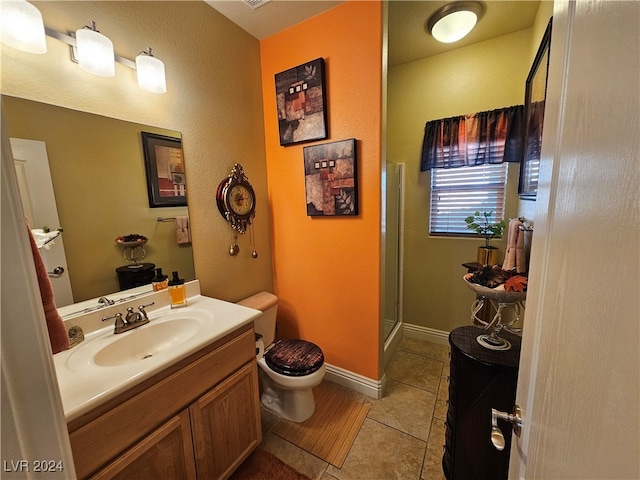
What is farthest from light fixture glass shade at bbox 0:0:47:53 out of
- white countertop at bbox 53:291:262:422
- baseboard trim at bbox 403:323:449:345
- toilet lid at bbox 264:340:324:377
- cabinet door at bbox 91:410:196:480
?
baseboard trim at bbox 403:323:449:345

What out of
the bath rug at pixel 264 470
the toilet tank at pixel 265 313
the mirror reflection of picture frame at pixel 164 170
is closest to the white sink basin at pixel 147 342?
the toilet tank at pixel 265 313

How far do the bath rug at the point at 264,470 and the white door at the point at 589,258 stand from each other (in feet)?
4.13

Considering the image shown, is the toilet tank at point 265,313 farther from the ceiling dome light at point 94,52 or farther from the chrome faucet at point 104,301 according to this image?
the ceiling dome light at point 94,52

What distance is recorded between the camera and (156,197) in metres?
1.39

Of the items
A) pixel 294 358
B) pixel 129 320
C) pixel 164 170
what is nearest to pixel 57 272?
pixel 129 320

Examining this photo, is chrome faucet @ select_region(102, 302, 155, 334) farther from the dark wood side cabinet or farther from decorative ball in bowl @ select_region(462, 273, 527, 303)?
decorative ball in bowl @ select_region(462, 273, 527, 303)

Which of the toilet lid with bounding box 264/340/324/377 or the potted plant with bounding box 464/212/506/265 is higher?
the potted plant with bounding box 464/212/506/265

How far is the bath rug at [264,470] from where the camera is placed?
1.32 m

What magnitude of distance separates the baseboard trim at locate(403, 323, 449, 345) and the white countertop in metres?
1.90

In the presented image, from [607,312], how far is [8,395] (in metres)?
0.73

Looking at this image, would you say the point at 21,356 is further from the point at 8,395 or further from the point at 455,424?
the point at 455,424

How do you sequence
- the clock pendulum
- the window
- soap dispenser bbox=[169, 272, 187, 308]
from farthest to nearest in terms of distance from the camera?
1. the window
2. the clock pendulum
3. soap dispenser bbox=[169, 272, 187, 308]

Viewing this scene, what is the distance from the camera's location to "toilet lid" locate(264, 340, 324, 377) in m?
1.54

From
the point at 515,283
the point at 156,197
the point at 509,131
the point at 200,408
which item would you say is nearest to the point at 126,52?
the point at 156,197
